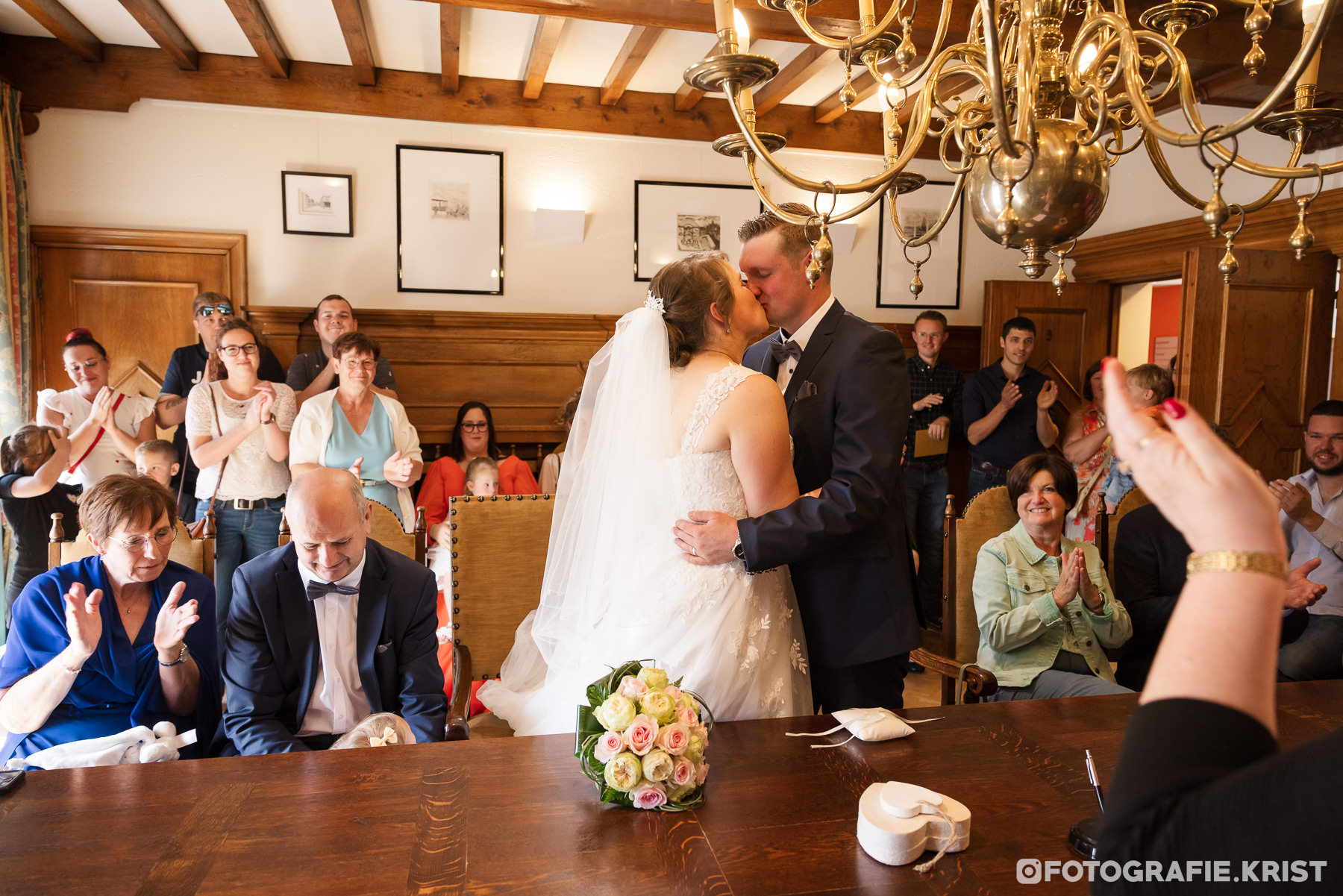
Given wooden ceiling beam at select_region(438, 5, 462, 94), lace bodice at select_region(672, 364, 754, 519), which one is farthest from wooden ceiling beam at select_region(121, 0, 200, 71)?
lace bodice at select_region(672, 364, 754, 519)

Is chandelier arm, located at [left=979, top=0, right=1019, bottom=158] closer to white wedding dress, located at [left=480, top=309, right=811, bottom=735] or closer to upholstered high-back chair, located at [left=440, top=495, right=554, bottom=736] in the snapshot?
white wedding dress, located at [left=480, top=309, right=811, bottom=735]

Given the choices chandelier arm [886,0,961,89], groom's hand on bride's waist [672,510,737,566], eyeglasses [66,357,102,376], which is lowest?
groom's hand on bride's waist [672,510,737,566]

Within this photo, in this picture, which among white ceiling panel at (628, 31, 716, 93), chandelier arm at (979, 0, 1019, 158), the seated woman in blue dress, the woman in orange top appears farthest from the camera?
white ceiling panel at (628, 31, 716, 93)

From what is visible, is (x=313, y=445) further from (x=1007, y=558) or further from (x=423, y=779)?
(x=1007, y=558)

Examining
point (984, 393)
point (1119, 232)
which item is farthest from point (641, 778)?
point (1119, 232)

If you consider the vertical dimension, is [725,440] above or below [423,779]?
above

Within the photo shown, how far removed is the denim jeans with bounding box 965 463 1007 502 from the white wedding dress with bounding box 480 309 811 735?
11.5 ft

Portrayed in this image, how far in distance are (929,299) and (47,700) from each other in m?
5.44

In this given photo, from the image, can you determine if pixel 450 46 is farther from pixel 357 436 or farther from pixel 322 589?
pixel 322 589

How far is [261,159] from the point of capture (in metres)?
4.98

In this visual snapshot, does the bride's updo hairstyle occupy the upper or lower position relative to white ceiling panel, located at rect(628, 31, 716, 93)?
lower

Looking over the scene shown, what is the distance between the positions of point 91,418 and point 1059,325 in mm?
5557

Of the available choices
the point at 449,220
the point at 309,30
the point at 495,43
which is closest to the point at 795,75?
the point at 495,43

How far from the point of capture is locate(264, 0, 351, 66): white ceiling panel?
416 centimetres
